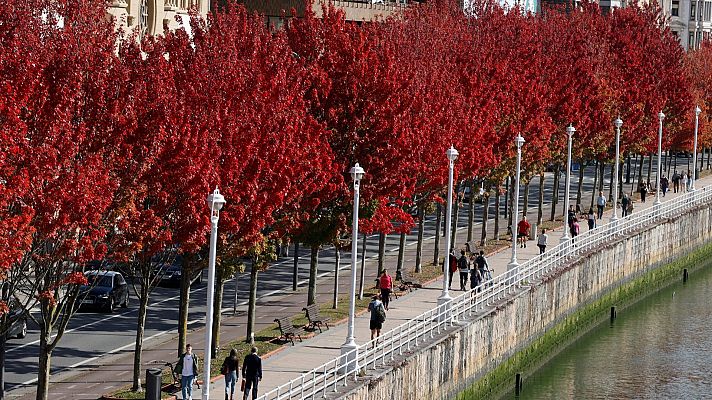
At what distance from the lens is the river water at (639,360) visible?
2450 inches

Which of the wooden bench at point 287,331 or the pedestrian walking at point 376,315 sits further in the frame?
the wooden bench at point 287,331

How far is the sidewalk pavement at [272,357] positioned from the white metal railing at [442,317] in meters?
1.45

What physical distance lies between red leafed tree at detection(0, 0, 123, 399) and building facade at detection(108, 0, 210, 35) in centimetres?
3840

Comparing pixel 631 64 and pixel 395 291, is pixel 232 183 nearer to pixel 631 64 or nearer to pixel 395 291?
pixel 395 291

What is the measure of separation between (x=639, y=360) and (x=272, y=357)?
927 inches

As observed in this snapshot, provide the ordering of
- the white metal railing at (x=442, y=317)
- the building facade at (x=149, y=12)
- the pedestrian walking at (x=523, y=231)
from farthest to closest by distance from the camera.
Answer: the building facade at (x=149, y=12) → the pedestrian walking at (x=523, y=231) → the white metal railing at (x=442, y=317)

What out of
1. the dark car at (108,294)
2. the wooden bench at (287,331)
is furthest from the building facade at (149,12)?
→ the wooden bench at (287,331)

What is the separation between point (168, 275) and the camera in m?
69.8

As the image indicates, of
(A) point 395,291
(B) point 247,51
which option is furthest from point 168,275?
(B) point 247,51

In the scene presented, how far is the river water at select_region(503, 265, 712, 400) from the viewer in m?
62.2

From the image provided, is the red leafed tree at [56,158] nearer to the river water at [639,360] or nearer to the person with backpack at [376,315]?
the person with backpack at [376,315]

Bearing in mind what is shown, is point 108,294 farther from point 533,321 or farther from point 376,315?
point 533,321

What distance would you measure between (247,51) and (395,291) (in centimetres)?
1344

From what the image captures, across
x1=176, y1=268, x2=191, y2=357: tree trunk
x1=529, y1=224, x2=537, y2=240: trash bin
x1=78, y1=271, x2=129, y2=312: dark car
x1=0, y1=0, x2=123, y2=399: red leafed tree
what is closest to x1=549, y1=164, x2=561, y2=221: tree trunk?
x1=529, y1=224, x2=537, y2=240: trash bin
